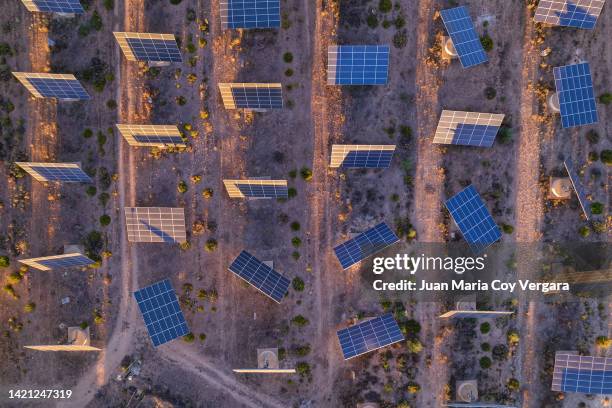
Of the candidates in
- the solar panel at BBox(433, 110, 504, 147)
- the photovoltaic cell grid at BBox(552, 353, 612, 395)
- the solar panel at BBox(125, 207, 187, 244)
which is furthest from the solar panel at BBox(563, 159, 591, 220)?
the solar panel at BBox(125, 207, 187, 244)

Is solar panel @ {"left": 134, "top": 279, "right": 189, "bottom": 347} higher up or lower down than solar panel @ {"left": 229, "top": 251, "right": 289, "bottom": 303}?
lower down

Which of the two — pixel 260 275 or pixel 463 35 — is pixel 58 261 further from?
pixel 463 35

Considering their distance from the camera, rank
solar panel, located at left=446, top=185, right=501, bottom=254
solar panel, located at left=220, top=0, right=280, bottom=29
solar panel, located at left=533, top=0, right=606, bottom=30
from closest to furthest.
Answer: solar panel, located at left=220, top=0, right=280, bottom=29 → solar panel, located at left=533, top=0, right=606, bottom=30 → solar panel, located at left=446, top=185, right=501, bottom=254

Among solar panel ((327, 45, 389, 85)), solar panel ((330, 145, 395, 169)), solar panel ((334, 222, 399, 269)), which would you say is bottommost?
solar panel ((334, 222, 399, 269))

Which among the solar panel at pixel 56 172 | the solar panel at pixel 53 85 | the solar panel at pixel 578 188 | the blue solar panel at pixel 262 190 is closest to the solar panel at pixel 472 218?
the solar panel at pixel 578 188

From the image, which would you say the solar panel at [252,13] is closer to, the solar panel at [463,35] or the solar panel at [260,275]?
the solar panel at [463,35]

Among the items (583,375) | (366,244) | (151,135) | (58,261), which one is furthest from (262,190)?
(583,375)

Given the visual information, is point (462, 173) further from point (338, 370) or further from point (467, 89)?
point (338, 370)

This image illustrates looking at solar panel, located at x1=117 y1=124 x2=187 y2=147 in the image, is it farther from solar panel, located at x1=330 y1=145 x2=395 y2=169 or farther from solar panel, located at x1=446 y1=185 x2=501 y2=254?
solar panel, located at x1=446 y1=185 x2=501 y2=254
